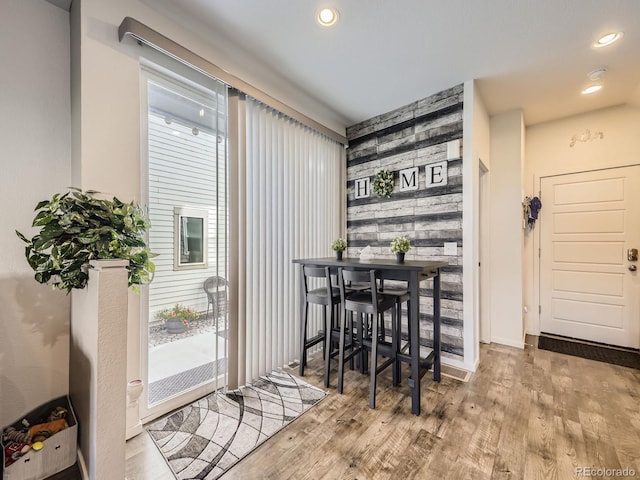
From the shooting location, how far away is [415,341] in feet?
6.64

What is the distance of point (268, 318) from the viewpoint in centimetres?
257

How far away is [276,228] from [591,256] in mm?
3929

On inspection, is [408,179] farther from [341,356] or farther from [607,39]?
[341,356]

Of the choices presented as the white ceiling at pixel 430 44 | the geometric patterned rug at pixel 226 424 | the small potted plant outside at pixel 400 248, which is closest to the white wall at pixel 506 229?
the white ceiling at pixel 430 44

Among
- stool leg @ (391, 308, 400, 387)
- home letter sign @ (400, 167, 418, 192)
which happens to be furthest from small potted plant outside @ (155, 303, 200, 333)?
home letter sign @ (400, 167, 418, 192)

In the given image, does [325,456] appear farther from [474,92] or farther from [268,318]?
[474,92]

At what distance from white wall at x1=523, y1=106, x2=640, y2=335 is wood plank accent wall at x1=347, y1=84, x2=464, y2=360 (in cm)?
173

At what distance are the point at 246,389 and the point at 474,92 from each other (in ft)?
11.6

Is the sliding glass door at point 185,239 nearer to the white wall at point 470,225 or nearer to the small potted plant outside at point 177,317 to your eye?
the small potted plant outside at point 177,317

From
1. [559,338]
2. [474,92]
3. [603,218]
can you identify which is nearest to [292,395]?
[474,92]

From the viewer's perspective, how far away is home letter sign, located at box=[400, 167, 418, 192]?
3.00 metres

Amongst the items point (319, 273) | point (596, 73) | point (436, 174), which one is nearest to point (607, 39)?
point (596, 73)

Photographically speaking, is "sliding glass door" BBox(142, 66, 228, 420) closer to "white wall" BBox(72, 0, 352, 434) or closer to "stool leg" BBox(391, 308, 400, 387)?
"white wall" BBox(72, 0, 352, 434)

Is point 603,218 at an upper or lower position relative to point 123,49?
lower
